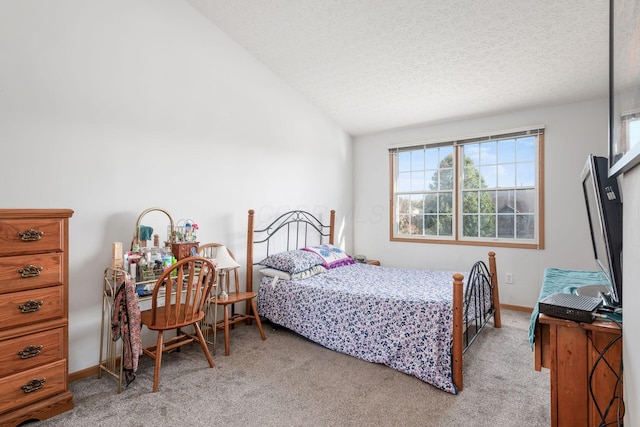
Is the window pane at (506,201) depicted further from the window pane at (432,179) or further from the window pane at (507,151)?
the window pane at (432,179)

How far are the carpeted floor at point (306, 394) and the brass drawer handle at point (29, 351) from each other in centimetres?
40

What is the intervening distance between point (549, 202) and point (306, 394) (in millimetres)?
3332

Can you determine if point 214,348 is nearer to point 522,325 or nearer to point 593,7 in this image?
point 522,325

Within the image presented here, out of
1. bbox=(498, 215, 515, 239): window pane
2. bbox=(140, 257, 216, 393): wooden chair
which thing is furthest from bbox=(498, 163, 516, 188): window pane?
bbox=(140, 257, 216, 393): wooden chair

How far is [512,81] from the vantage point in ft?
10.8

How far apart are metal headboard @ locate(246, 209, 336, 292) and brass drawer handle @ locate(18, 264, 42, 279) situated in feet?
5.96

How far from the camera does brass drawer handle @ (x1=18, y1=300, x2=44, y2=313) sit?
180 centimetres

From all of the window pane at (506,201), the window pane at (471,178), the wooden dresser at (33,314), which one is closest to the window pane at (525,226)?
the window pane at (506,201)

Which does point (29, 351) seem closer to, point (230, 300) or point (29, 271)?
point (29, 271)

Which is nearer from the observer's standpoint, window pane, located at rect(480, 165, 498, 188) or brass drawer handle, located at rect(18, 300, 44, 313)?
brass drawer handle, located at rect(18, 300, 44, 313)

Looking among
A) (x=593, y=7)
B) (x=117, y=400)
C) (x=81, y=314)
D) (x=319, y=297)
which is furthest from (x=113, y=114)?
(x=593, y=7)

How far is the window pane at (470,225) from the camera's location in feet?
13.8

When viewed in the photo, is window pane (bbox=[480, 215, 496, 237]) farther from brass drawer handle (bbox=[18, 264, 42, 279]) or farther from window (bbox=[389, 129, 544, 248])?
brass drawer handle (bbox=[18, 264, 42, 279])

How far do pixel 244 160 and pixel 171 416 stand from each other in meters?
2.36
